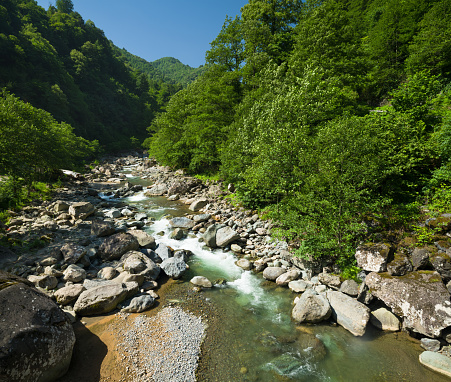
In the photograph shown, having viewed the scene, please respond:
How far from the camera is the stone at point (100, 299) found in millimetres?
7523

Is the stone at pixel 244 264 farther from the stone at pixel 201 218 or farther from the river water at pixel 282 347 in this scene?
the stone at pixel 201 218

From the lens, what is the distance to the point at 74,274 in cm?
908

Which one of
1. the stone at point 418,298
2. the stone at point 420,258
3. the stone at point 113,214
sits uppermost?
the stone at point 420,258

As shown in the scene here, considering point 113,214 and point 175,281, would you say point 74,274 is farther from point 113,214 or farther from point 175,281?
point 113,214

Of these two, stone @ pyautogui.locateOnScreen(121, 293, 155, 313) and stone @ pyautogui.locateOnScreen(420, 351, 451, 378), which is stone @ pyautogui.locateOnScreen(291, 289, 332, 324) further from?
stone @ pyautogui.locateOnScreen(121, 293, 155, 313)

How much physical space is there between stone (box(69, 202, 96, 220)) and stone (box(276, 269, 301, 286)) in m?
15.8

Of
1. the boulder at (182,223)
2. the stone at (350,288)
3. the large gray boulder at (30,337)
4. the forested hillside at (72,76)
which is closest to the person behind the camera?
the large gray boulder at (30,337)

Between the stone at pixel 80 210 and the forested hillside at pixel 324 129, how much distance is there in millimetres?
13004

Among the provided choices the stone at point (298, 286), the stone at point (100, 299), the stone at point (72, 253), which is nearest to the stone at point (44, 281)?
the stone at point (72, 253)

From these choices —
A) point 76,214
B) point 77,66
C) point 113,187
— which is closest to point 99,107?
point 77,66

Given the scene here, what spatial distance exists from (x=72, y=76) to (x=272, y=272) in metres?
93.3

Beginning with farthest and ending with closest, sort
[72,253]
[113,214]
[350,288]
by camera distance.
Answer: [113,214] < [72,253] < [350,288]

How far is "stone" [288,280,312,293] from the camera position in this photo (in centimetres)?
948

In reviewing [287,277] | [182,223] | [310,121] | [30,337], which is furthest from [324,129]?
[30,337]
